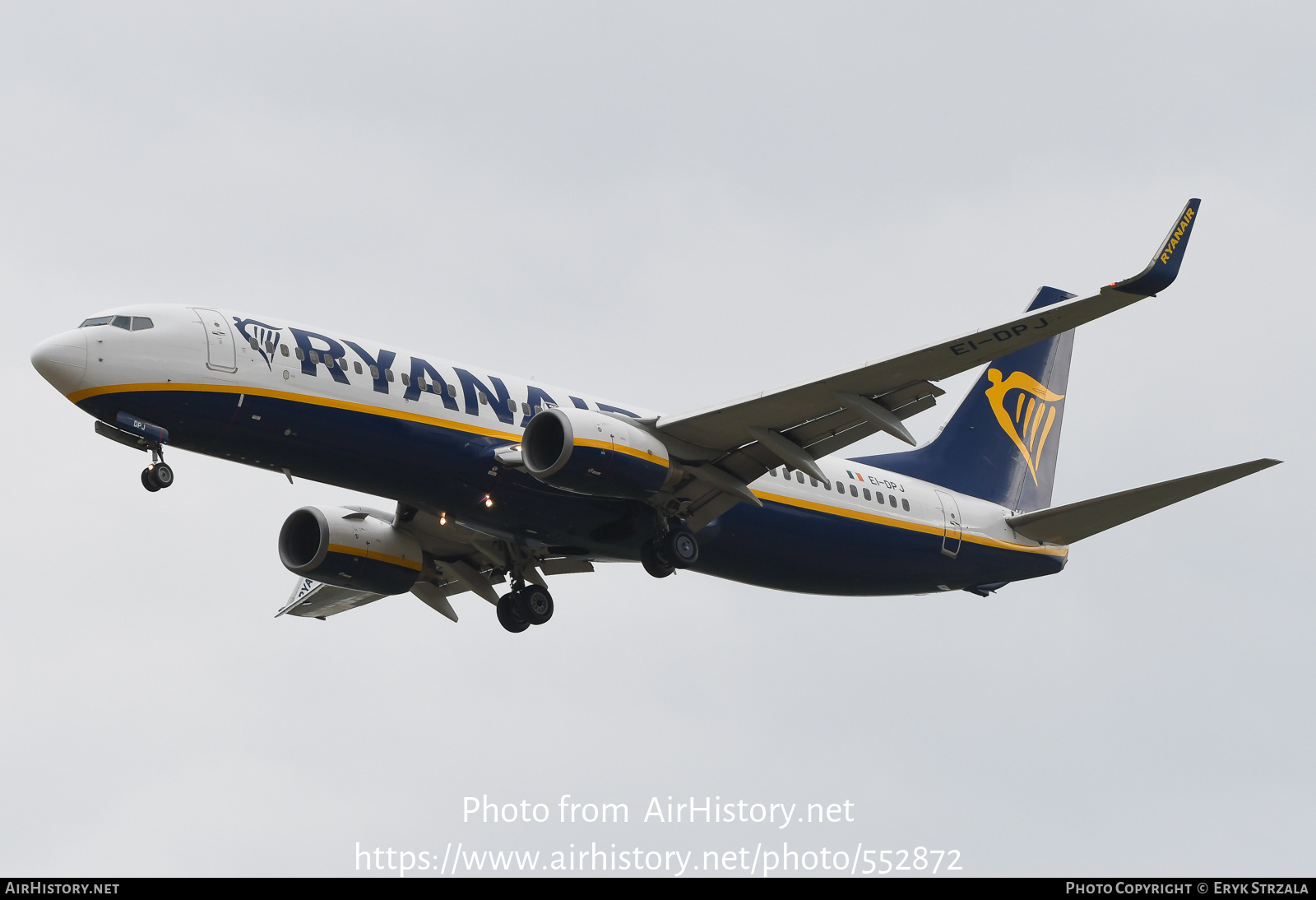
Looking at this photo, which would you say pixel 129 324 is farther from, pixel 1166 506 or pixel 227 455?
pixel 1166 506

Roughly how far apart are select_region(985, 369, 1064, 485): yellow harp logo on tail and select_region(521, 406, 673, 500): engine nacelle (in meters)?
15.0

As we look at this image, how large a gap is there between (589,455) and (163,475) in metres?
7.55

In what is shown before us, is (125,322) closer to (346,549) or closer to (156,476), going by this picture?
(156,476)

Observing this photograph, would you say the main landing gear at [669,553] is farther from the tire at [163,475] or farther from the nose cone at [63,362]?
the nose cone at [63,362]

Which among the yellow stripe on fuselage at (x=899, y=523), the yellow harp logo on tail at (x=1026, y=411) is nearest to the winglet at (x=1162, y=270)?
the yellow stripe on fuselage at (x=899, y=523)

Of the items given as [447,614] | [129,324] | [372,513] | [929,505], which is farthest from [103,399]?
[929,505]

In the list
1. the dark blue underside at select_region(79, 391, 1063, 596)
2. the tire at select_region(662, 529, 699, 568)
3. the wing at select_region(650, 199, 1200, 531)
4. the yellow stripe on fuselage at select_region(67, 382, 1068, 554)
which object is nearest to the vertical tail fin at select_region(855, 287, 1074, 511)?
the dark blue underside at select_region(79, 391, 1063, 596)

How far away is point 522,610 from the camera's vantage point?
3338cm

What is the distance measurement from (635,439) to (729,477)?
2.76 m

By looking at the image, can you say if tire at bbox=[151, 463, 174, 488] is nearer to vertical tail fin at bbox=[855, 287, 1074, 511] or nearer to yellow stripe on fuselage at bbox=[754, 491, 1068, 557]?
yellow stripe on fuselage at bbox=[754, 491, 1068, 557]

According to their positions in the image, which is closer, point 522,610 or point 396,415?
point 396,415

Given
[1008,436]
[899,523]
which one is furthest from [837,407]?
[1008,436]

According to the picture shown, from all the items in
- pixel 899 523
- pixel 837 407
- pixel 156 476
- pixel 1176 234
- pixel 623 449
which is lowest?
pixel 156 476

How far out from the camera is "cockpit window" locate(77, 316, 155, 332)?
85.8ft
